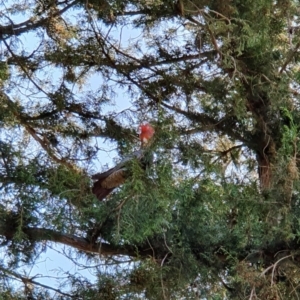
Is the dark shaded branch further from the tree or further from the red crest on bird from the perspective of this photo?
the red crest on bird

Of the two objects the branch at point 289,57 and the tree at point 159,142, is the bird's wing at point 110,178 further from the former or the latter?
the branch at point 289,57

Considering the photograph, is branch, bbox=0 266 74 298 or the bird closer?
the bird

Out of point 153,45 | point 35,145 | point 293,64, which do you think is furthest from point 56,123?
point 293,64

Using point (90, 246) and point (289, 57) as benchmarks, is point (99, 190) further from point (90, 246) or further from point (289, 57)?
point (289, 57)

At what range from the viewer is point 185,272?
2.23 metres

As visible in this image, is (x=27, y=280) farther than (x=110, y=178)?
Yes

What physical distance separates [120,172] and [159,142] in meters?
0.21

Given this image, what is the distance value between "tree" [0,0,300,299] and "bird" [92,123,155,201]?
41 mm

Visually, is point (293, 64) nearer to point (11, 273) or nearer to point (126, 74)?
point (126, 74)

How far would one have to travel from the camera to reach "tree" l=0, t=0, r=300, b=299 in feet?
6.70

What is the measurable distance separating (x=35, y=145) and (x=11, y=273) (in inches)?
22.6

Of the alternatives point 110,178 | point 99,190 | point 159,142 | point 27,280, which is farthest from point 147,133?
point 27,280

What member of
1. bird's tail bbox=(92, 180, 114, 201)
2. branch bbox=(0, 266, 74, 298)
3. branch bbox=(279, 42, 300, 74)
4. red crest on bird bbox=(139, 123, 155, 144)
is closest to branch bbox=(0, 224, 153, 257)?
branch bbox=(0, 266, 74, 298)

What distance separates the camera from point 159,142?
1796 millimetres
